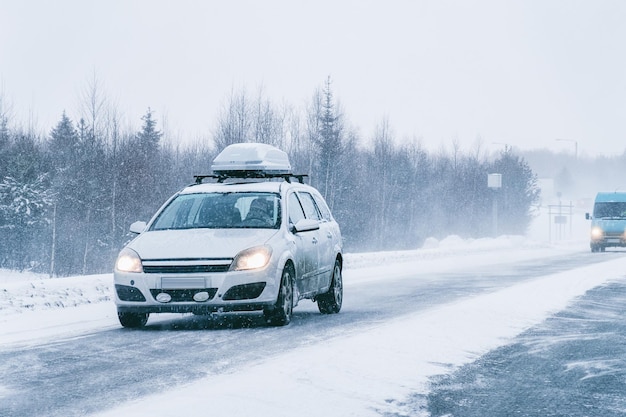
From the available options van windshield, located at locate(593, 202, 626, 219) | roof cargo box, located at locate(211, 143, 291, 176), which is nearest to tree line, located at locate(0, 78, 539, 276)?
van windshield, located at locate(593, 202, 626, 219)

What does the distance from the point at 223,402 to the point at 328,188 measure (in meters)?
76.2

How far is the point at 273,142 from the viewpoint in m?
77.1

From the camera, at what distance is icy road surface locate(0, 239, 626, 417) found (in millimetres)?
6332

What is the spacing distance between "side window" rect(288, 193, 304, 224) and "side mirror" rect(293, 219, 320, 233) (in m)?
0.27

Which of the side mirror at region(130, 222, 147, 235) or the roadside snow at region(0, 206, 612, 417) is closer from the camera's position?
the roadside snow at region(0, 206, 612, 417)

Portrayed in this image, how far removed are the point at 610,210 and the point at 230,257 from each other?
3868cm

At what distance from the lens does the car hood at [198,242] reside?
10.9 meters

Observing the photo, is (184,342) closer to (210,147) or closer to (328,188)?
(210,147)

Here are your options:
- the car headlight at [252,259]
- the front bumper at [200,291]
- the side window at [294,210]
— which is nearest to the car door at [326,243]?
the side window at [294,210]

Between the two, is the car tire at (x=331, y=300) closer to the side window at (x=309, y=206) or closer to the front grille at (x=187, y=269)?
the side window at (x=309, y=206)

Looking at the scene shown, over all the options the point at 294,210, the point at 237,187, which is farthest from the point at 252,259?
the point at 237,187

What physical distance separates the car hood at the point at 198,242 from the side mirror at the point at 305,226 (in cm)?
34

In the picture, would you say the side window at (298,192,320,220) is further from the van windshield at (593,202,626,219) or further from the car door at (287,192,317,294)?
the van windshield at (593,202,626,219)

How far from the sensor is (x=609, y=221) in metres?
45.9
